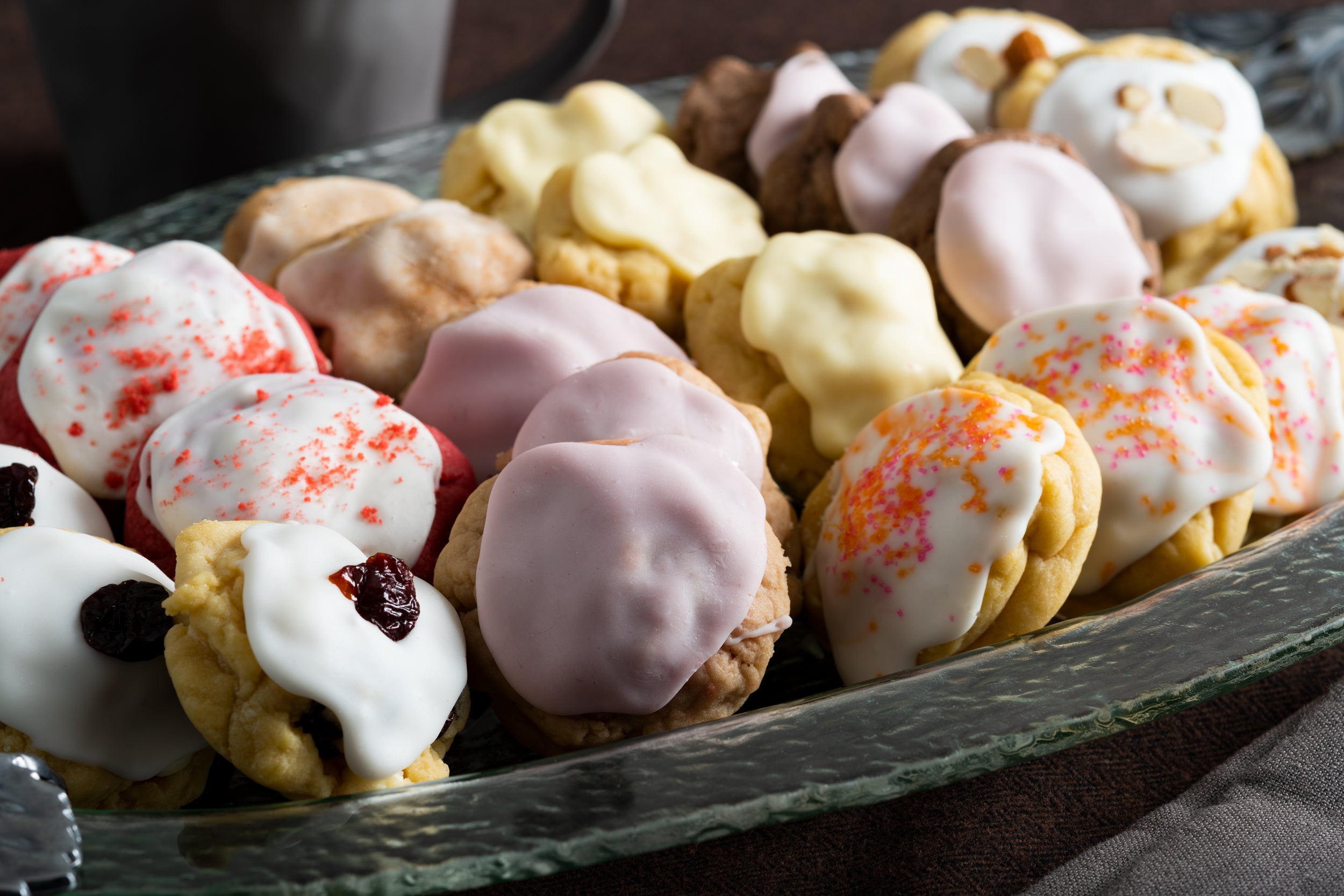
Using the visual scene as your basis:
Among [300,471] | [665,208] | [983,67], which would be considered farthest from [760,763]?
[983,67]

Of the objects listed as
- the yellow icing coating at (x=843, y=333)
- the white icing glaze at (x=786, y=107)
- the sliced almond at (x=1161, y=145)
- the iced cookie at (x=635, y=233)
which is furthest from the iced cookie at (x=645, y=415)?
the sliced almond at (x=1161, y=145)

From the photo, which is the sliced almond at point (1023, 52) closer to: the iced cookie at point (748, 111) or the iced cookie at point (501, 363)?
the iced cookie at point (748, 111)

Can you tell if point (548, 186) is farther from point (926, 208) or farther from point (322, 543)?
point (322, 543)

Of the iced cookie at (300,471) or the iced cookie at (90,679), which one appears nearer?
the iced cookie at (90,679)

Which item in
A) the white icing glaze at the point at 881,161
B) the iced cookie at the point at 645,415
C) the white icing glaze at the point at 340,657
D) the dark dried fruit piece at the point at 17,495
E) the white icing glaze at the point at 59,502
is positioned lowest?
the white icing glaze at the point at 59,502

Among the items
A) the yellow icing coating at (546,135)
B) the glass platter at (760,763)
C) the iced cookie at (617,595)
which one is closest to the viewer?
the glass platter at (760,763)

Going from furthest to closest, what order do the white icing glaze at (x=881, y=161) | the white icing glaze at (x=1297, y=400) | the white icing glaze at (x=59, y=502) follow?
the white icing glaze at (x=881, y=161)
the white icing glaze at (x=1297, y=400)
the white icing glaze at (x=59, y=502)

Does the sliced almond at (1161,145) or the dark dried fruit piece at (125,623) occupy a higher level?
the sliced almond at (1161,145)
